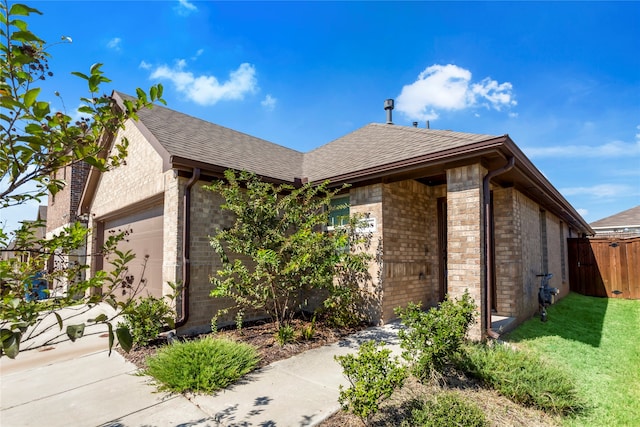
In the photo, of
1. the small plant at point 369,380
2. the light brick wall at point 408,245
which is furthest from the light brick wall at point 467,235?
the small plant at point 369,380

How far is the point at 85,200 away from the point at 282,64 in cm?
891

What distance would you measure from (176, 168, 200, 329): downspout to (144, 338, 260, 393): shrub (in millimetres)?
1342

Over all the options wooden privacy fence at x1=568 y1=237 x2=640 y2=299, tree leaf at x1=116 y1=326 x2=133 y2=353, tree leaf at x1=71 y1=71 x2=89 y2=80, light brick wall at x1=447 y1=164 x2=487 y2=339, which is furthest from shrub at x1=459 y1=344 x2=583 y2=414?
wooden privacy fence at x1=568 y1=237 x2=640 y2=299

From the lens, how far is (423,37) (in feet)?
26.7

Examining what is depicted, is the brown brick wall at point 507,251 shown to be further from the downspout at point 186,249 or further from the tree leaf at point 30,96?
the tree leaf at point 30,96

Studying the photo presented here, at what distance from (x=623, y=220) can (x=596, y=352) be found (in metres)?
20.2

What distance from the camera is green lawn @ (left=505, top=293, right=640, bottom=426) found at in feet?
11.6

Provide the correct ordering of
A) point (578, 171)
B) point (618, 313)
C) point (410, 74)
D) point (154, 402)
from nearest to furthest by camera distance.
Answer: point (154, 402)
point (618, 313)
point (410, 74)
point (578, 171)

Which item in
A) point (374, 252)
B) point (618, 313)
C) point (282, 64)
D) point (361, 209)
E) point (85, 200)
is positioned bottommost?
point (618, 313)

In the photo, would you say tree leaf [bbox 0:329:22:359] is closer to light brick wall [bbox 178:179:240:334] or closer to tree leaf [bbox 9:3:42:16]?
tree leaf [bbox 9:3:42:16]

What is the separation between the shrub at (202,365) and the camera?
153 inches

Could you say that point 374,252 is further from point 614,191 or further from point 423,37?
point 614,191

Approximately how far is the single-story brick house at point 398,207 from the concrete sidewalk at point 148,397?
1.79 metres

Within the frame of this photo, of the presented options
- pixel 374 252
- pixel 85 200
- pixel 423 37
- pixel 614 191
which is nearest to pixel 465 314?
pixel 374 252
